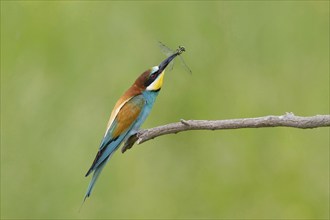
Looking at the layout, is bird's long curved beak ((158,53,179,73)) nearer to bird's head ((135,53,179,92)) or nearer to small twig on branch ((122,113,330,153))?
bird's head ((135,53,179,92))

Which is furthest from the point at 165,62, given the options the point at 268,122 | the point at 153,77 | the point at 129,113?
the point at 268,122

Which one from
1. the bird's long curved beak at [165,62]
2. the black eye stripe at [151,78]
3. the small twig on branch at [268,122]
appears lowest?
the small twig on branch at [268,122]

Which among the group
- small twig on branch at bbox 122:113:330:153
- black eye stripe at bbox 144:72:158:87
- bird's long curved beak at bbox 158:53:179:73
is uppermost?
bird's long curved beak at bbox 158:53:179:73

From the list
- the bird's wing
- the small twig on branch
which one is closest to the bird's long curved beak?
the bird's wing

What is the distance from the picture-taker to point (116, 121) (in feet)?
6.53

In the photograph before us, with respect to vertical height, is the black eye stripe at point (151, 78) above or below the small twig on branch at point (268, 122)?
above

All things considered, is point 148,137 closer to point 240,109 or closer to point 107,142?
point 107,142

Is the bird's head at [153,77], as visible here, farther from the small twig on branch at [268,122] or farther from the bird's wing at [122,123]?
the small twig on branch at [268,122]

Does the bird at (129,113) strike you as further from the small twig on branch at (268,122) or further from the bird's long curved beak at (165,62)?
the small twig on branch at (268,122)

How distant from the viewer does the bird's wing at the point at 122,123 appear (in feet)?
6.44

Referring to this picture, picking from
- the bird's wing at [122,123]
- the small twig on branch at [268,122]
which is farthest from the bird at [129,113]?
the small twig on branch at [268,122]

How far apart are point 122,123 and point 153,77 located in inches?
7.3

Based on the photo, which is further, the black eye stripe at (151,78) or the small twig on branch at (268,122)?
the black eye stripe at (151,78)

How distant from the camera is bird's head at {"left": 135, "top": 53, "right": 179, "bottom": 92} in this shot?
6.21 feet
